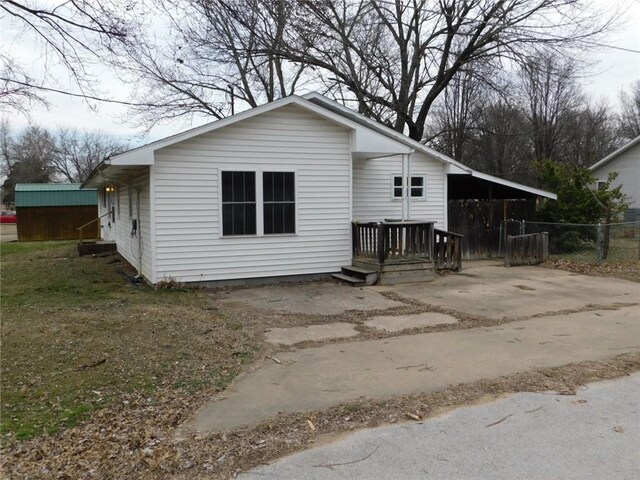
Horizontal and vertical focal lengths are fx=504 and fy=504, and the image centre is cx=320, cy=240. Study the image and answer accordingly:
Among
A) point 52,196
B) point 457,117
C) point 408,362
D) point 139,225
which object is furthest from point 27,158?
point 408,362

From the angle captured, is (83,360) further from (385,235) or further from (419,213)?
(419,213)

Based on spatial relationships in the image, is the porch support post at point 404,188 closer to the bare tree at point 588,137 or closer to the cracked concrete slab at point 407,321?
the cracked concrete slab at point 407,321

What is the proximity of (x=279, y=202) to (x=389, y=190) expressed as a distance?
3.75 metres

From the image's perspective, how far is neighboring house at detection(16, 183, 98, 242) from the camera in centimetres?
2736

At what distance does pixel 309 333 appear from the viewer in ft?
21.3

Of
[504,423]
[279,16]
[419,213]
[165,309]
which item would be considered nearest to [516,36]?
[419,213]

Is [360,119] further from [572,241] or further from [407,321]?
[572,241]

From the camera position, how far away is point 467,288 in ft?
32.3

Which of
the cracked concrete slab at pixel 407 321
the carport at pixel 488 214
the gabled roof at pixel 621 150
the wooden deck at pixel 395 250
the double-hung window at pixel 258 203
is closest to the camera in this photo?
the cracked concrete slab at pixel 407 321

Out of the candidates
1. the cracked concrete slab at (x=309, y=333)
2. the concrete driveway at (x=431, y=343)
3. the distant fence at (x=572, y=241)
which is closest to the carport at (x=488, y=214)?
the distant fence at (x=572, y=241)

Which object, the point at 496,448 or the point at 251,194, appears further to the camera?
the point at 251,194

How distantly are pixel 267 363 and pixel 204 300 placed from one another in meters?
3.95

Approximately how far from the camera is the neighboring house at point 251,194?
981 centimetres

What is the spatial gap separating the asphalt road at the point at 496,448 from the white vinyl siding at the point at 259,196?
708cm
